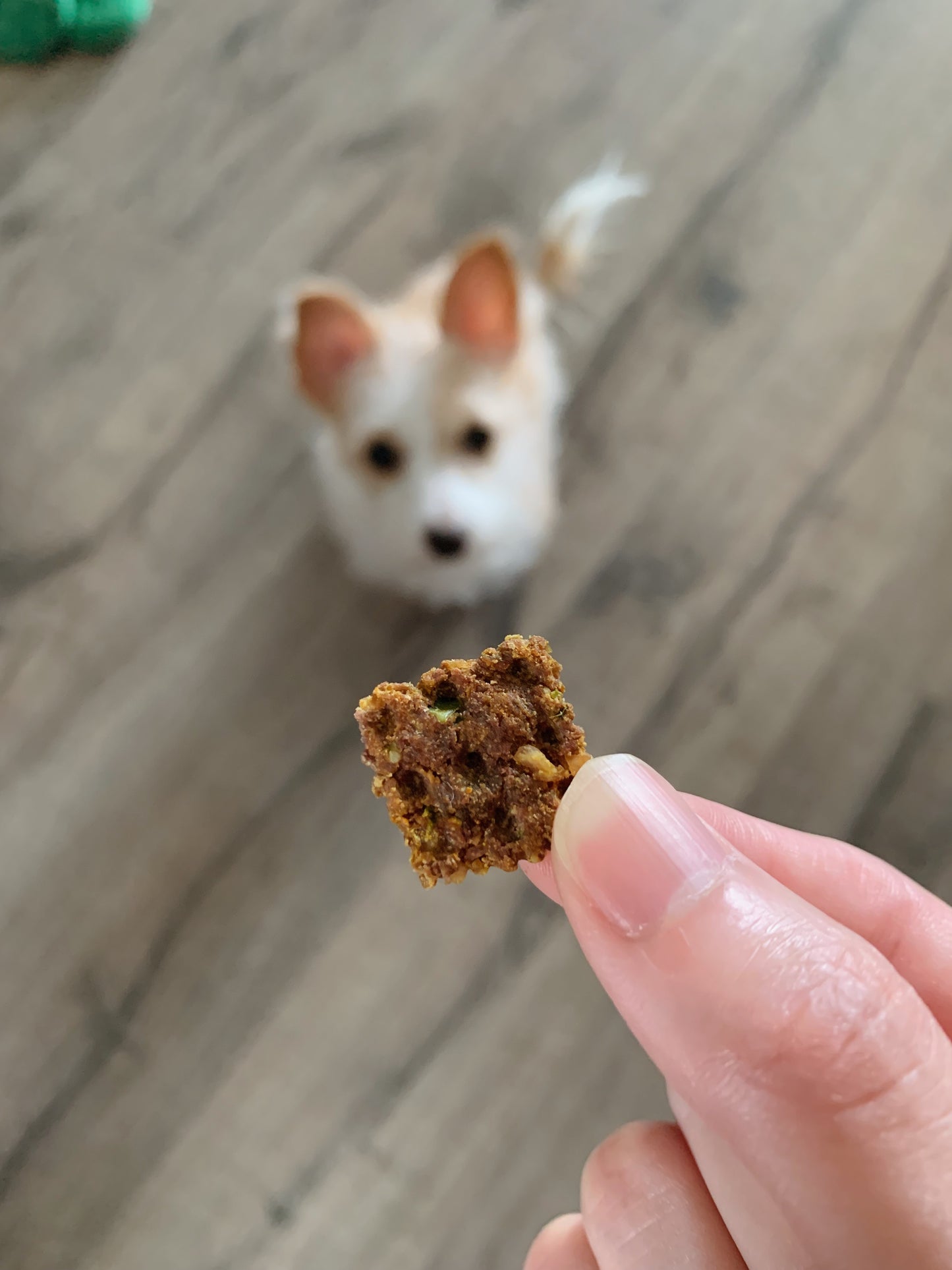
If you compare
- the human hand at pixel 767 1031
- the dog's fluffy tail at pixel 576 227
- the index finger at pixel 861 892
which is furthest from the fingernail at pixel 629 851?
the dog's fluffy tail at pixel 576 227

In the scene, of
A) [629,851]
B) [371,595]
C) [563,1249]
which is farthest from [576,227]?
[563,1249]

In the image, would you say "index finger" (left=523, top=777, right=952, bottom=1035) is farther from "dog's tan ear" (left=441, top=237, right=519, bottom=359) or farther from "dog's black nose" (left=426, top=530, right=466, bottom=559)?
"dog's tan ear" (left=441, top=237, right=519, bottom=359)

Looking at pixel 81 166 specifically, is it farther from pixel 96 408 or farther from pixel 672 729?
pixel 672 729

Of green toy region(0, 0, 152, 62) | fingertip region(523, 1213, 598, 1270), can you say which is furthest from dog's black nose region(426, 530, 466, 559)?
green toy region(0, 0, 152, 62)

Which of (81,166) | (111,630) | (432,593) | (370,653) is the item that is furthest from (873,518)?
(81,166)

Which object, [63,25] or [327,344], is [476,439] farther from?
[63,25]

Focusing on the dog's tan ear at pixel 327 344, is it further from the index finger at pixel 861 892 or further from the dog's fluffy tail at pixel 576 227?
the index finger at pixel 861 892

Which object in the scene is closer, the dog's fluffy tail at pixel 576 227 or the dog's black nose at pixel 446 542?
the dog's black nose at pixel 446 542
